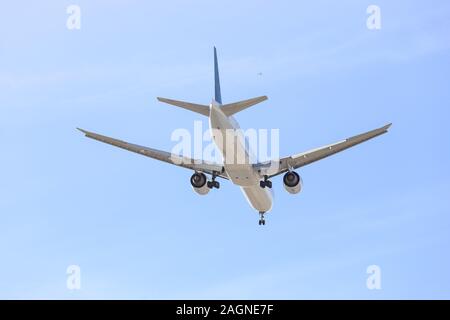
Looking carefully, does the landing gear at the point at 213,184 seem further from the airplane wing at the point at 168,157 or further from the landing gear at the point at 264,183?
the landing gear at the point at 264,183

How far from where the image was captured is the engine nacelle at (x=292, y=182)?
183ft

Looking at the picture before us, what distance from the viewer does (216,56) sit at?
60312mm

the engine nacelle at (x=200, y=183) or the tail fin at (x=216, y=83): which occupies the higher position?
the tail fin at (x=216, y=83)

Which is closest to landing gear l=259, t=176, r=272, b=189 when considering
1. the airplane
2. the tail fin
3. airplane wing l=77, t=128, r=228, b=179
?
the airplane

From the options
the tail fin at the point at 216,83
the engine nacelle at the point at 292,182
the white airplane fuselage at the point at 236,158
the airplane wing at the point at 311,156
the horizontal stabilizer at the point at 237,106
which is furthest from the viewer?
the tail fin at the point at 216,83

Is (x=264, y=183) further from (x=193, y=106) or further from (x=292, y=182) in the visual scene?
(x=193, y=106)

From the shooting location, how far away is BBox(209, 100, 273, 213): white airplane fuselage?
49.8 m

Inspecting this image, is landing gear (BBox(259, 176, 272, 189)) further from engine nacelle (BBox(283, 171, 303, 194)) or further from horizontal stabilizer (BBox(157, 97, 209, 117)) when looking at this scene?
horizontal stabilizer (BBox(157, 97, 209, 117))

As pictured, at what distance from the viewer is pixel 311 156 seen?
56.3 metres

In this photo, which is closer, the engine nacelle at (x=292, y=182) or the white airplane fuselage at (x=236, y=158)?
the white airplane fuselage at (x=236, y=158)

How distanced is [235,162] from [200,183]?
4798 mm

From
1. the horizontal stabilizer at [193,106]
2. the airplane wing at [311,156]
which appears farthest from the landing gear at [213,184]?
the horizontal stabilizer at [193,106]
